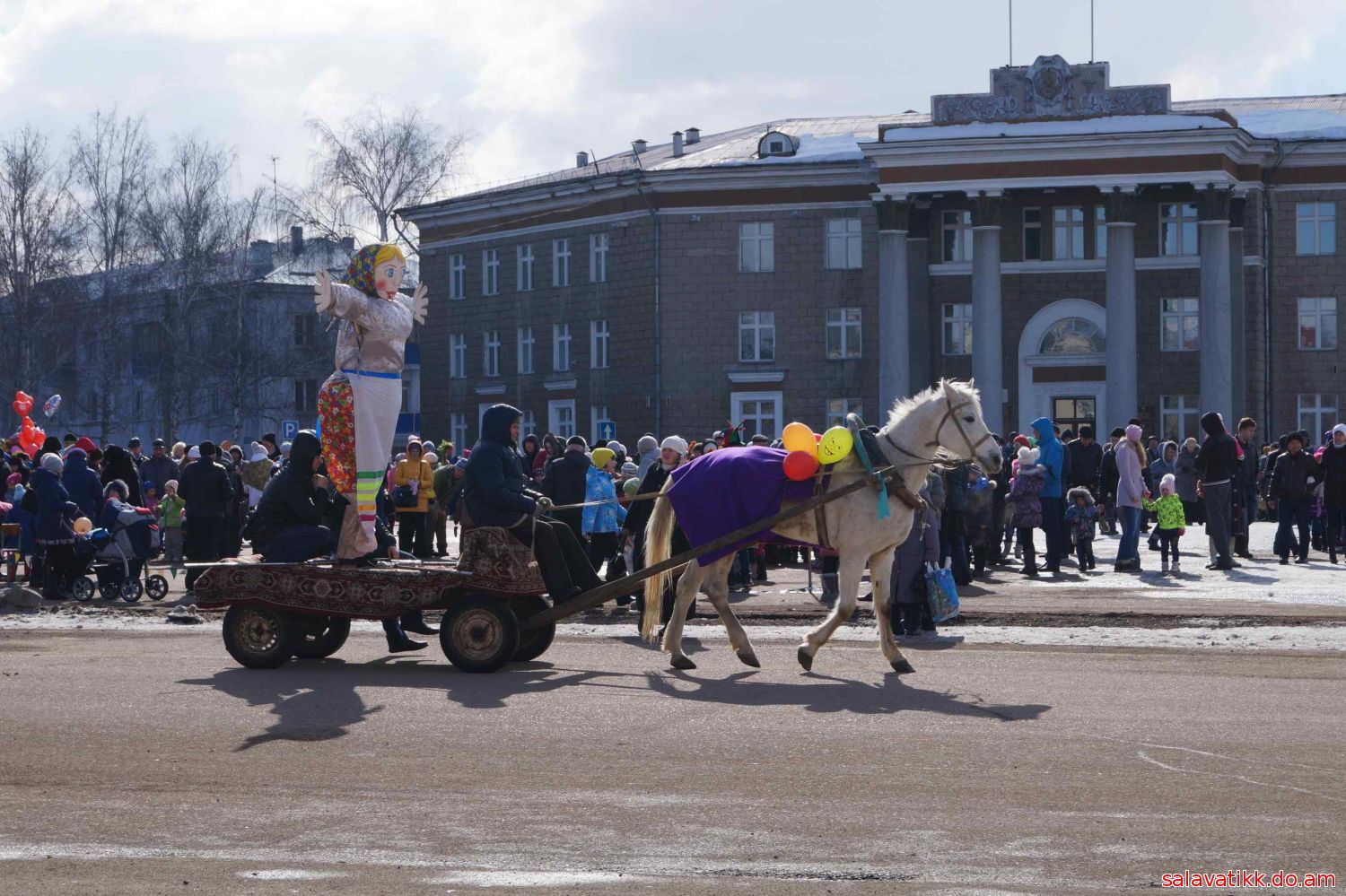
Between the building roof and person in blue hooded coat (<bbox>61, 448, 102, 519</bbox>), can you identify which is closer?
person in blue hooded coat (<bbox>61, 448, 102, 519</bbox>)

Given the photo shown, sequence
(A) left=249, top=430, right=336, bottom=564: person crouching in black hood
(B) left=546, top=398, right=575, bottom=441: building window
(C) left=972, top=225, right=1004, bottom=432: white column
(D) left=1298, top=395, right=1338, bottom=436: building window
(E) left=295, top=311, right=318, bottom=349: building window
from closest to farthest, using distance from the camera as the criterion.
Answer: (A) left=249, top=430, right=336, bottom=564: person crouching in black hood → (C) left=972, top=225, right=1004, bottom=432: white column → (D) left=1298, top=395, right=1338, bottom=436: building window → (B) left=546, top=398, right=575, bottom=441: building window → (E) left=295, top=311, right=318, bottom=349: building window

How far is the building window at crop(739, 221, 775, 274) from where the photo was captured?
56375 millimetres

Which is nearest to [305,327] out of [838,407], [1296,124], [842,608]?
[838,407]

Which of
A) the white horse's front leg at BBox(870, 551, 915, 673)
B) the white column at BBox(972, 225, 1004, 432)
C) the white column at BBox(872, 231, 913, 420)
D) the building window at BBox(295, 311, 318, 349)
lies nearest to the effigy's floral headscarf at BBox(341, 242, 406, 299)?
the white horse's front leg at BBox(870, 551, 915, 673)

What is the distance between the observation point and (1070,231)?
178 feet

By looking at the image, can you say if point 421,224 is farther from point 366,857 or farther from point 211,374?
point 366,857

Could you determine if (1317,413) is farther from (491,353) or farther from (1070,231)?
(491,353)

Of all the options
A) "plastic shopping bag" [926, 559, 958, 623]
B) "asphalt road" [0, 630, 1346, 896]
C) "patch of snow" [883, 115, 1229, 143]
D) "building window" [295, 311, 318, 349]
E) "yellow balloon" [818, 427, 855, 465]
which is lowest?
"asphalt road" [0, 630, 1346, 896]

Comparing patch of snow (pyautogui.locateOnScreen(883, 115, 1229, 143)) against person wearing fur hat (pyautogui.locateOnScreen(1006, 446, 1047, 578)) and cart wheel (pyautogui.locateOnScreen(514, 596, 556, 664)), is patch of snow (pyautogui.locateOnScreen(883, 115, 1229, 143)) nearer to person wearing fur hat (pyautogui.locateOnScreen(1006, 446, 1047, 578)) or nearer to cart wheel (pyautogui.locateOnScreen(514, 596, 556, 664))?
person wearing fur hat (pyautogui.locateOnScreen(1006, 446, 1047, 578))

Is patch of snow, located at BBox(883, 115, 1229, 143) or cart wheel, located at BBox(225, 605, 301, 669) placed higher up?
patch of snow, located at BBox(883, 115, 1229, 143)

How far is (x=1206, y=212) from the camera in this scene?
166 feet

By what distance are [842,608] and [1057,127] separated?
132ft

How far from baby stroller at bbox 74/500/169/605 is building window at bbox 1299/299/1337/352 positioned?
134 ft

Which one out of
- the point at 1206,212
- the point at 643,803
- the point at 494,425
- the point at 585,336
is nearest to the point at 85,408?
the point at 585,336
